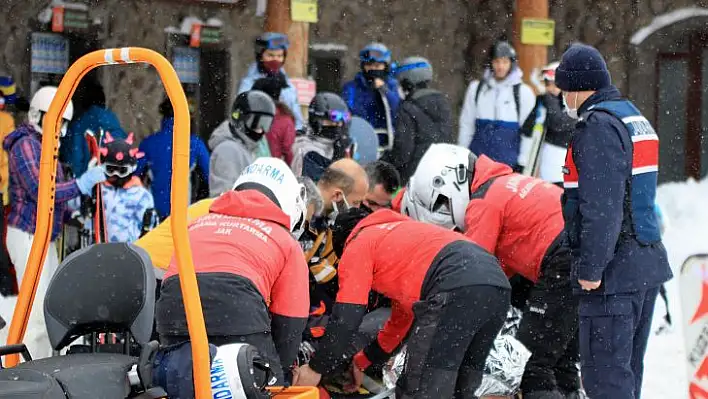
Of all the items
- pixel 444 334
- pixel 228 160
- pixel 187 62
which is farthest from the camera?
pixel 187 62

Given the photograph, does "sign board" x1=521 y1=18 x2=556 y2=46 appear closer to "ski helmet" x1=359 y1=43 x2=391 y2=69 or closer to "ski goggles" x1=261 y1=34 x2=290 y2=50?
"ski helmet" x1=359 y1=43 x2=391 y2=69

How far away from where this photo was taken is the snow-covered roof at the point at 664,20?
13.3 meters

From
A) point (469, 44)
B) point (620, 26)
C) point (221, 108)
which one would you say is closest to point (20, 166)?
point (221, 108)

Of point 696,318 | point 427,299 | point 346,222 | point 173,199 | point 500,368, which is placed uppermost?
point 173,199

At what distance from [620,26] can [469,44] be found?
1.75m

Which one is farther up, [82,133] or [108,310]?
[82,133]

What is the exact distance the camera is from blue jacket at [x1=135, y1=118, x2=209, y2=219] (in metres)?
7.80

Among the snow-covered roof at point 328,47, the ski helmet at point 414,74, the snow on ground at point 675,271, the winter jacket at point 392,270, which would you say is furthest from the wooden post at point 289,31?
the winter jacket at point 392,270

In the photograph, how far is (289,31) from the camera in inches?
375

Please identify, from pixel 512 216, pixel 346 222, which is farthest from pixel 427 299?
pixel 512 216

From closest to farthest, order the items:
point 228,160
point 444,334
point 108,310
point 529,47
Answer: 1. point 108,310
2. point 444,334
3. point 228,160
4. point 529,47

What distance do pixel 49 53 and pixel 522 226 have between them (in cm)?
597

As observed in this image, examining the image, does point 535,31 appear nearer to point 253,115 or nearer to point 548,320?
point 253,115

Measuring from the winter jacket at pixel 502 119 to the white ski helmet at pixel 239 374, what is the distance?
20.0ft
